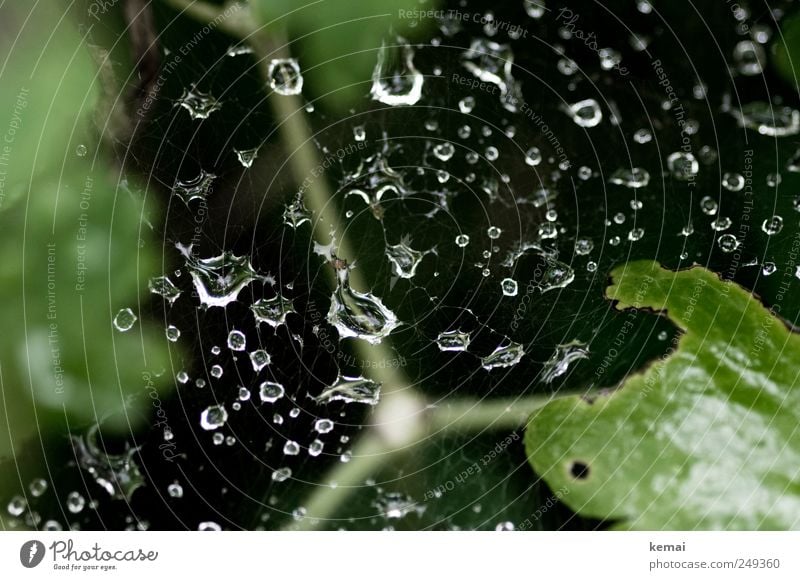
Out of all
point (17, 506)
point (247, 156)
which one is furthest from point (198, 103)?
point (17, 506)

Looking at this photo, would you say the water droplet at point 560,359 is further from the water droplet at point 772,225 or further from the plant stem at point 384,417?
the water droplet at point 772,225

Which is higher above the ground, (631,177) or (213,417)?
(631,177)

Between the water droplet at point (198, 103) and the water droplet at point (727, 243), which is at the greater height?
the water droplet at point (198, 103)

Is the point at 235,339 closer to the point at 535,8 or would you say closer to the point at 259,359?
the point at 259,359

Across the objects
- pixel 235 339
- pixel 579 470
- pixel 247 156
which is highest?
pixel 247 156

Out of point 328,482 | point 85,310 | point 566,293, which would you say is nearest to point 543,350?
point 566,293

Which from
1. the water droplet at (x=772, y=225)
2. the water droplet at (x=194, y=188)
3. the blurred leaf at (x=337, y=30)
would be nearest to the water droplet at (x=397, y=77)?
the blurred leaf at (x=337, y=30)
